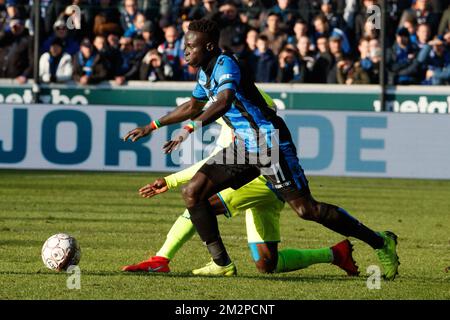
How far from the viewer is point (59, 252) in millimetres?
9328

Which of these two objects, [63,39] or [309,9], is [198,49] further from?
[309,9]

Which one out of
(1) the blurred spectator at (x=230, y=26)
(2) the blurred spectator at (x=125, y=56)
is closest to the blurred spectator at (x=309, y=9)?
(1) the blurred spectator at (x=230, y=26)

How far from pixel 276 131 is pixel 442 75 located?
1177 cm

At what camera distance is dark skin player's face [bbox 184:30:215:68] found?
29.5ft

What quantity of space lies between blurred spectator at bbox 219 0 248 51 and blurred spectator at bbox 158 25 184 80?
814mm

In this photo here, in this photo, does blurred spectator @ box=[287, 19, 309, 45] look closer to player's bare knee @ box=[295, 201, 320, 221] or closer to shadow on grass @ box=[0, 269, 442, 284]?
shadow on grass @ box=[0, 269, 442, 284]

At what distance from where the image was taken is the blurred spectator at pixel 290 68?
2039cm

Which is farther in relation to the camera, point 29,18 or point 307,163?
point 29,18

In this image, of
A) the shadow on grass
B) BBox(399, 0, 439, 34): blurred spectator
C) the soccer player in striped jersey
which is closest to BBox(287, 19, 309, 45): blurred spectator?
BBox(399, 0, 439, 34): blurred spectator

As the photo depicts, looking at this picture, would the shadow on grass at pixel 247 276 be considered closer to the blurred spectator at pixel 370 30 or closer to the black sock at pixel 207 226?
the black sock at pixel 207 226

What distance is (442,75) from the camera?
66.4ft

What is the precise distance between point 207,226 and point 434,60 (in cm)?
1213
